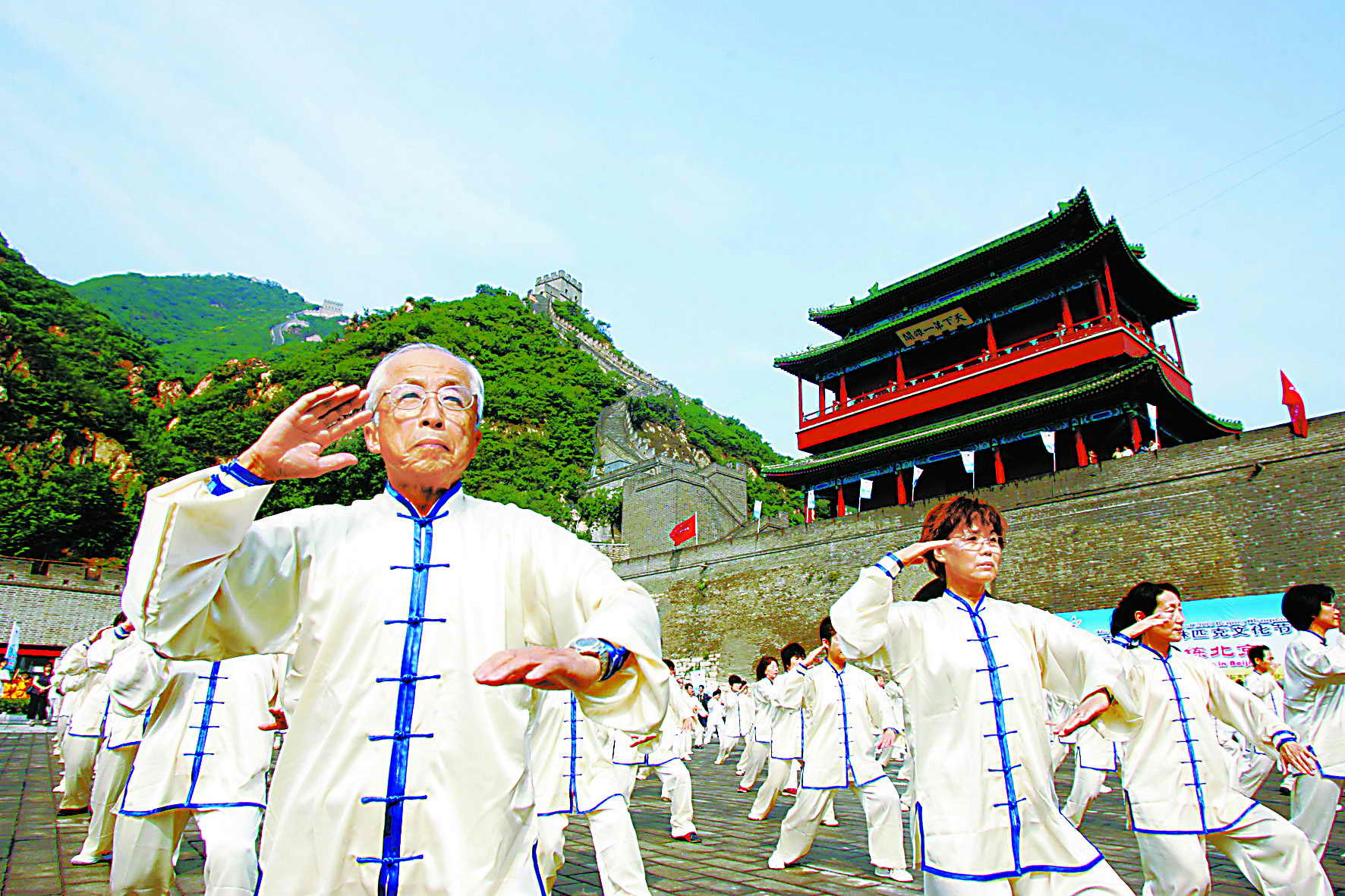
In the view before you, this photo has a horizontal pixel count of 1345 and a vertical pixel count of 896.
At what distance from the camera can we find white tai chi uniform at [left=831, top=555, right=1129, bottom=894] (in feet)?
9.62

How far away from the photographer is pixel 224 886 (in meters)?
3.45

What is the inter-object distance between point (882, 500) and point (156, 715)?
2447 cm

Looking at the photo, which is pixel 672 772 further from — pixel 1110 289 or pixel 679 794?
pixel 1110 289

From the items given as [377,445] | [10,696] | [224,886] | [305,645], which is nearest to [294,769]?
[305,645]

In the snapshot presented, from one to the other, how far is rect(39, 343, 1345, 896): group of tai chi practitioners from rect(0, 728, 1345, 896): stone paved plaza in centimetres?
38

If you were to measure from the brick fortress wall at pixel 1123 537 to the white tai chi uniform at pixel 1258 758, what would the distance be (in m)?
6.26

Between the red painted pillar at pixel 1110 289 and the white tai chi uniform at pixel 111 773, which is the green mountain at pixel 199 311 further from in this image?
the white tai chi uniform at pixel 111 773

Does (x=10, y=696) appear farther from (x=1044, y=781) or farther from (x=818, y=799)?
(x=1044, y=781)

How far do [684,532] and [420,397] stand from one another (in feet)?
97.1

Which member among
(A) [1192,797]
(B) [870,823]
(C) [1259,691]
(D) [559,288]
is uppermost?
(D) [559,288]

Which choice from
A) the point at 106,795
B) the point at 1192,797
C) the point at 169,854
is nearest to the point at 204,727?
the point at 169,854

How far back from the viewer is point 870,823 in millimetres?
5742

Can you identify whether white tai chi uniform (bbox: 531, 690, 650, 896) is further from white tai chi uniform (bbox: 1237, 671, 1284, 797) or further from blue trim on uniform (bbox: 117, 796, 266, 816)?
white tai chi uniform (bbox: 1237, 671, 1284, 797)

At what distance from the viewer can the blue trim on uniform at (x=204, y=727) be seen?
4160 mm
